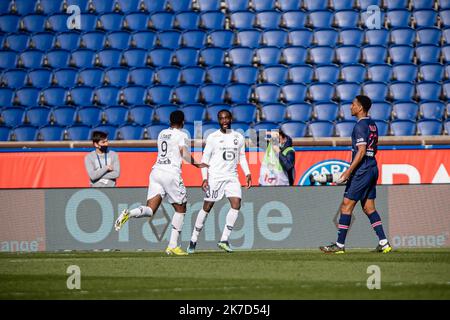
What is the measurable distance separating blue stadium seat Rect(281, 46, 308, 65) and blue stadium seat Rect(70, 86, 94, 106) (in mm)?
4495

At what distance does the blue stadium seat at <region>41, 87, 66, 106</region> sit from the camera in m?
21.2

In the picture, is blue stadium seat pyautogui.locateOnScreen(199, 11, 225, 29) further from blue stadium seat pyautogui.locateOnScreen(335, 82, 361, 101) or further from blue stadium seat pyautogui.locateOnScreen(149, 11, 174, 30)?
blue stadium seat pyautogui.locateOnScreen(335, 82, 361, 101)

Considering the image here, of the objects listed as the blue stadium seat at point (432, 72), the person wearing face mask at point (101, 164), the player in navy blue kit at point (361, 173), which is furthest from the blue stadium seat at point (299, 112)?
the player in navy blue kit at point (361, 173)

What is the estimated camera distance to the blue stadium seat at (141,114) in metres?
20.3

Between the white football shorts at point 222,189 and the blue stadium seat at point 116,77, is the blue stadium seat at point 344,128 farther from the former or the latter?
the white football shorts at point 222,189

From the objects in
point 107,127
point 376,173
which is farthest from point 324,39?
point 376,173

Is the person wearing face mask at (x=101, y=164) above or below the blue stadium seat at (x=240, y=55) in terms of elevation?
below

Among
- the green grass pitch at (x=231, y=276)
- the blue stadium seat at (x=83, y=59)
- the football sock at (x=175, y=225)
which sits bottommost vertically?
the green grass pitch at (x=231, y=276)

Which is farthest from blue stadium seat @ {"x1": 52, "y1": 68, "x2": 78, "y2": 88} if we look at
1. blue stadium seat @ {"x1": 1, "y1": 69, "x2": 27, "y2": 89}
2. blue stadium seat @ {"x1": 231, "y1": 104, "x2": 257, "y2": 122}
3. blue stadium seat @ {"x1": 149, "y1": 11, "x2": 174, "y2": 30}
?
blue stadium seat @ {"x1": 231, "y1": 104, "x2": 257, "y2": 122}

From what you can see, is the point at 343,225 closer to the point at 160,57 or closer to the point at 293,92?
the point at 293,92

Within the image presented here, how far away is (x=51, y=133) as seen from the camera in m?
20.2

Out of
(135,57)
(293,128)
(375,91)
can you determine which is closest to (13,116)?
(135,57)

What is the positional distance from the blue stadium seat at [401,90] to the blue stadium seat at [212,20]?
4405 mm

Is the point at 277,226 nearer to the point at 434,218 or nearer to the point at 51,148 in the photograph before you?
the point at 434,218
